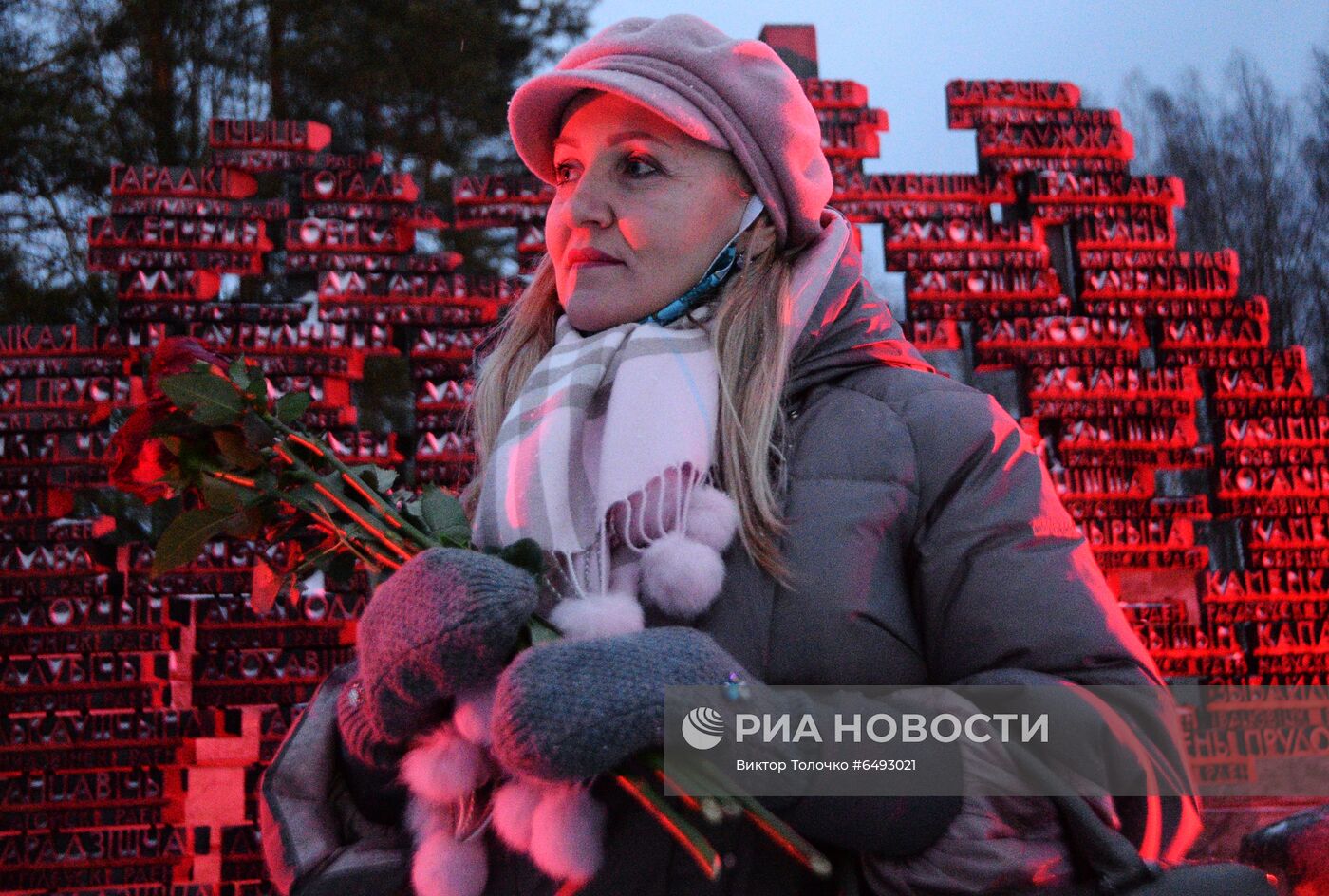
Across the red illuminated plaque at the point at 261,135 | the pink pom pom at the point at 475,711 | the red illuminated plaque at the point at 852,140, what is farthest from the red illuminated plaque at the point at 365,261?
the pink pom pom at the point at 475,711

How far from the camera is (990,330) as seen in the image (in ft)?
15.6

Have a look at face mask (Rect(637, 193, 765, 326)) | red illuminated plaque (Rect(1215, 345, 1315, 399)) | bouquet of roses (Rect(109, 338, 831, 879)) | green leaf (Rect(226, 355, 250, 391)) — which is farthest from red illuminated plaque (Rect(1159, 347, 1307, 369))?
green leaf (Rect(226, 355, 250, 391))

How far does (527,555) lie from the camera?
108cm

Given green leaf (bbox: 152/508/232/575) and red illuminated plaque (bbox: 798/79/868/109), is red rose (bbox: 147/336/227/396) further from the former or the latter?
red illuminated plaque (bbox: 798/79/868/109)

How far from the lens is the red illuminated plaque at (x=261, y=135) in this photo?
4.65m

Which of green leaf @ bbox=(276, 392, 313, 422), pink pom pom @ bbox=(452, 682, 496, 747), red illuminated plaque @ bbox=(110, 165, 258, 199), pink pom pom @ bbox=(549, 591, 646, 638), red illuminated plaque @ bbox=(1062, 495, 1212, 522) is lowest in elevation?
red illuminated plaque @ bbox=(1062, 495, 1212, 522)

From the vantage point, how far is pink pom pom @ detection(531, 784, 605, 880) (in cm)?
99

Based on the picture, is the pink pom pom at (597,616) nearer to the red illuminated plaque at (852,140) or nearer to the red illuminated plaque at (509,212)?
the red illuminated plaque at (509,212)

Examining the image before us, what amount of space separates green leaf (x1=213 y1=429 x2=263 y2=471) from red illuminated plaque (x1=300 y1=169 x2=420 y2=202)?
12.2 ft

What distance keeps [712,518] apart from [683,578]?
82mm

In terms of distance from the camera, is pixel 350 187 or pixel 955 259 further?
pixel 955 259

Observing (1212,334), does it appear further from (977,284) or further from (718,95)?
(718,95)

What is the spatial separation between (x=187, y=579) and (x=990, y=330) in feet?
11.3

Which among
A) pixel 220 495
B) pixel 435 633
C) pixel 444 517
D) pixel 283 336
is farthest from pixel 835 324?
pixel 283 336
